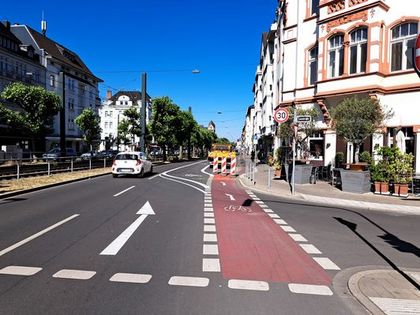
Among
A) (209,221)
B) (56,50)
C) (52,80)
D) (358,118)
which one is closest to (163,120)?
(52,80)

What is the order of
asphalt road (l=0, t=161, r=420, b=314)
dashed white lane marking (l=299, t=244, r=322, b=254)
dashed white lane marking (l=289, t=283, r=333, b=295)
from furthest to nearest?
dashed white lane marking (l=299, t=244, r=322, b=254) → dashed white lane marking (l=289, t=283, r=333, b=295) → asphalt road (l=0, t=161, r=420, b=314)

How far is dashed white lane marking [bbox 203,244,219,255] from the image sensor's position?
258 inches

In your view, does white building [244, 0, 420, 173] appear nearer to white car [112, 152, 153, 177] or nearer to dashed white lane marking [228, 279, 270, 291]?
white car [112, 152, 153, 177]

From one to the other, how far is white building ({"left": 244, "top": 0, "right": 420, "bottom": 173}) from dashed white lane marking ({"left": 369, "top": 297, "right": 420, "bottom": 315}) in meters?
Result: 16.1

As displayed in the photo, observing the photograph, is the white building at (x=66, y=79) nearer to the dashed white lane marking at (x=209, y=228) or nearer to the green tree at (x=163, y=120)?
the green tree at (x=163, y=120)

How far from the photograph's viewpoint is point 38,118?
36250mm

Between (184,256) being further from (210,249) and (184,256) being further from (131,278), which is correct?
(131,278)

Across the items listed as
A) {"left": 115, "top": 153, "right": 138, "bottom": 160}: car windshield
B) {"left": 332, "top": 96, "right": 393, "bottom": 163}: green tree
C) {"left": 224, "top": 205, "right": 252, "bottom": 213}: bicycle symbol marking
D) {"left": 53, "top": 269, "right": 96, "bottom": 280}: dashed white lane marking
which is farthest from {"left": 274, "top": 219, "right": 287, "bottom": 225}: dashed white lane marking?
{"left": 115, "top": 153, "right": 138, "bottom": 160}: car windshield

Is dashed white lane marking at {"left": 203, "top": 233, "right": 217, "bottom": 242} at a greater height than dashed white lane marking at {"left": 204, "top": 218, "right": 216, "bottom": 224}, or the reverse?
dashed white lane marking at {"left": 203, "top": 233, "right": 217, "bottom": 242}

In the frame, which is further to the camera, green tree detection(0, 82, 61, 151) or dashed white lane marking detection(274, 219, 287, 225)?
green tree detection(0, 82, 61, 151)

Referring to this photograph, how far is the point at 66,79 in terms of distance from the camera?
66.3 metres


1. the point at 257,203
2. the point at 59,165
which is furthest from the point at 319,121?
the point at 59,165

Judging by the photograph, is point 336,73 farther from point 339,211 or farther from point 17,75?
point 17,75

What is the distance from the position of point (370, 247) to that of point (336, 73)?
16616mm
